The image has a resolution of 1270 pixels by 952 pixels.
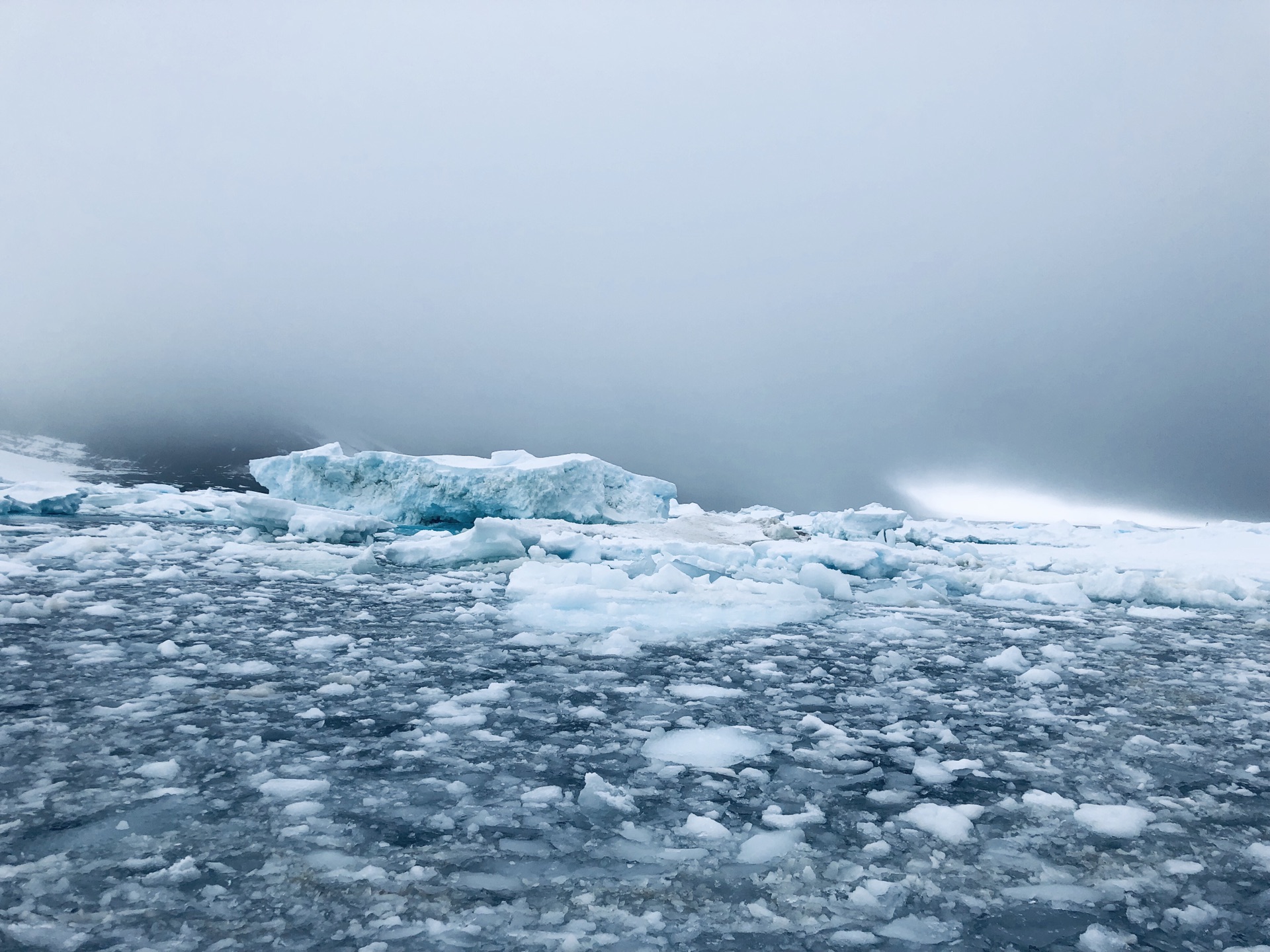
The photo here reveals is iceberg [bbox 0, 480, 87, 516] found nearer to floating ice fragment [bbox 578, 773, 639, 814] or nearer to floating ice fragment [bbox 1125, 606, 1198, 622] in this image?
floating ice fragment [bbox 578, 773, 639, 814]

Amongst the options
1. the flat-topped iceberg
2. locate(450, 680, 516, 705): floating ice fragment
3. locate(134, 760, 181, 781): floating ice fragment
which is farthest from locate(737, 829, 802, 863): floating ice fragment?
the flat-topped iceberg

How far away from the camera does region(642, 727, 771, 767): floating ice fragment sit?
9.59ft

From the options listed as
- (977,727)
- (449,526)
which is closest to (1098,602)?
A: (977,727)

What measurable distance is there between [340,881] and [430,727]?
1.33m

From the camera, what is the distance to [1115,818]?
94.4 inches

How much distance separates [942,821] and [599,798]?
1147 mm

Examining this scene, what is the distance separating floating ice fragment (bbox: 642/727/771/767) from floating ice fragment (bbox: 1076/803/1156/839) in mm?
1160

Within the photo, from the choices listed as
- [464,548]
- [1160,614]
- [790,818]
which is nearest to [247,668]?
[790,818]

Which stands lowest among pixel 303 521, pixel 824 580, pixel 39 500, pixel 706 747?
pixel 39 500

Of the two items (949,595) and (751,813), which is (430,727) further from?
(949,595)

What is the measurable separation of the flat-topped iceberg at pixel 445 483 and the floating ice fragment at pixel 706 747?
1698cm

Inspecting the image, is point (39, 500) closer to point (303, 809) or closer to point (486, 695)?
point (486, 695)

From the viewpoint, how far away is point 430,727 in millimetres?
3168

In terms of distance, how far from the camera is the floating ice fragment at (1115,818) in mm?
2318
